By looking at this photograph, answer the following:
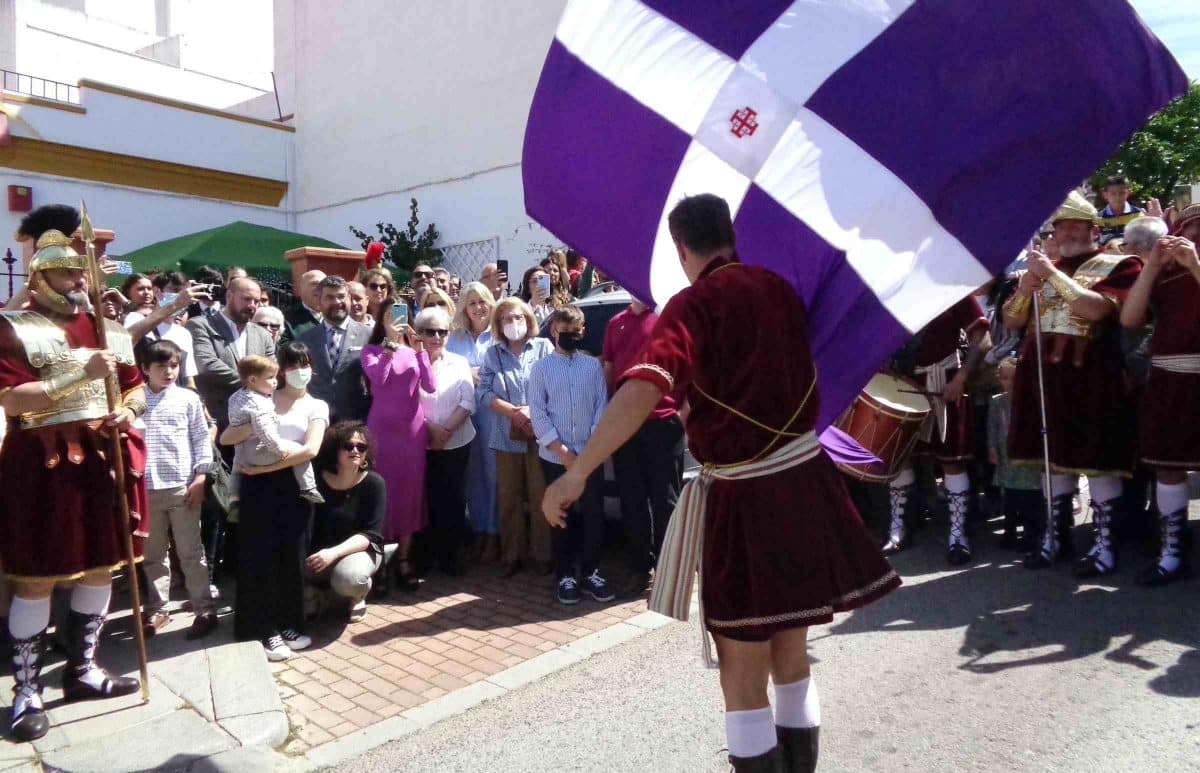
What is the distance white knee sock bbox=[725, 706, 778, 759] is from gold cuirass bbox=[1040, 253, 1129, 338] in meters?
3.83

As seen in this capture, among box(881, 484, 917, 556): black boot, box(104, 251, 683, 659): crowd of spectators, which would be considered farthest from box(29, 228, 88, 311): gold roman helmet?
box(881, 484, 917, 556): black boot

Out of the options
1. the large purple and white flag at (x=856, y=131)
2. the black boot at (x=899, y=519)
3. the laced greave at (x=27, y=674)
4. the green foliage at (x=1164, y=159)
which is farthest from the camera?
the green foliage at (x=1164, y=159)

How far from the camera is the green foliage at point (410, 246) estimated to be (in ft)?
51.7

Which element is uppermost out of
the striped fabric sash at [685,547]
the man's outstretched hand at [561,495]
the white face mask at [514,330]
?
the white face mask at [514,330]

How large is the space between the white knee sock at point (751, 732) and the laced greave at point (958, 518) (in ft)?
12.6

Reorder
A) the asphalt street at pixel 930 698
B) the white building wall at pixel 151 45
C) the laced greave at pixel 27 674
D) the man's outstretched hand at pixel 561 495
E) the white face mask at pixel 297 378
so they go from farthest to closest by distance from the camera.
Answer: the white building wall at pixel 151 45, the white face mask at pixel 297 378, the laced greave at pixel 27 674, the asphalt street at pixel 930 698, the man's outstretched hand at pixel 561 495

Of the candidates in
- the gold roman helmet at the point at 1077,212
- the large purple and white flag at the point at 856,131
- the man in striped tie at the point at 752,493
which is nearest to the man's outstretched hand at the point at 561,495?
the man in striped tie at the point at 752,493

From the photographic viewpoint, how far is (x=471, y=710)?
14.1 feet

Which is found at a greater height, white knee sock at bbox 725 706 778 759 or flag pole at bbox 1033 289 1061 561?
flag pole at bbox 1033 289 1061 561

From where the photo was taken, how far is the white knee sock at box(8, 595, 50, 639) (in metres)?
4.13

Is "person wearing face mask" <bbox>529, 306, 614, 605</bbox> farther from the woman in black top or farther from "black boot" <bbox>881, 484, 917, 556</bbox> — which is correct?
"black boot" <bbox>881, 484, 917, 556</bbox>

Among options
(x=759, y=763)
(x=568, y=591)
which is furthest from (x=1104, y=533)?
(x=759, y=763)

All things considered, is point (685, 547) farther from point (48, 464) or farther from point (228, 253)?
point (228, 253)

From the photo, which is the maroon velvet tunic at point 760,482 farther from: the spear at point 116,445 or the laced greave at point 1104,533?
the laced greave at point 1104,533
